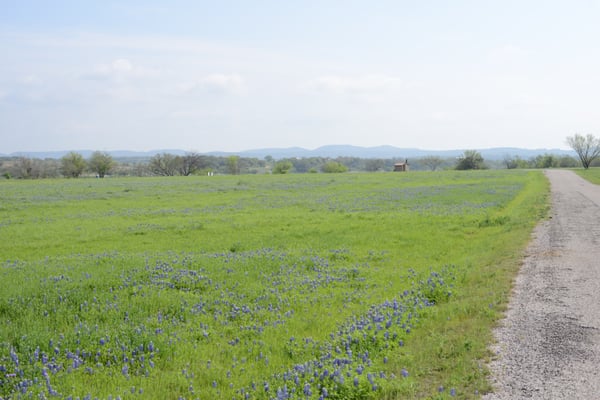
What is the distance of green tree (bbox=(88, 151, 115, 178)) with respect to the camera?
119875 millimetres

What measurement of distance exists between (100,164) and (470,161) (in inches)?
3978

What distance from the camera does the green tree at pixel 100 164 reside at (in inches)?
4719

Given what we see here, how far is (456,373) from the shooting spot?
20.1 ft

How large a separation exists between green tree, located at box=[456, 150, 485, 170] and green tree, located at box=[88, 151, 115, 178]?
9726 cm

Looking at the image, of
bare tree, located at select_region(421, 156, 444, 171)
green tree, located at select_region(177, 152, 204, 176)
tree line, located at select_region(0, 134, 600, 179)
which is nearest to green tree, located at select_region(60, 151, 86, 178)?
tree line, located at select_region(0, 134, 600, 179)

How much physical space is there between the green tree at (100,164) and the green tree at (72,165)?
2.06 m

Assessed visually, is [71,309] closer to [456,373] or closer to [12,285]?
[12,285]

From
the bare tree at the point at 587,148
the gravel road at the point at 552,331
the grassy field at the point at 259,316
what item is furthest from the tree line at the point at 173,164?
the gravel road at the point at 552,331

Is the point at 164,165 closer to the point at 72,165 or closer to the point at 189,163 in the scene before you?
the point at 189,163

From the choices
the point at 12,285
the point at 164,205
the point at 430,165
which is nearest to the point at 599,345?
the point at 12,285

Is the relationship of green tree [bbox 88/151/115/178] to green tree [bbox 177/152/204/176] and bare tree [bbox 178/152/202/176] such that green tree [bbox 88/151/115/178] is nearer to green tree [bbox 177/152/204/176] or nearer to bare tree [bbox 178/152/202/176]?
green tree [bbox 177/152/204/176]

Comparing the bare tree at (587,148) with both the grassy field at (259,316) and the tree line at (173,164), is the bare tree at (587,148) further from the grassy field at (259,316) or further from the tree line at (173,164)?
the grassy field at (259,316)

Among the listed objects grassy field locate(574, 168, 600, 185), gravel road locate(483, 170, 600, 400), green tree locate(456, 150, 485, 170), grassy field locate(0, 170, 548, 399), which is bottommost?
grassy field locate(0, 170, 548, 399)

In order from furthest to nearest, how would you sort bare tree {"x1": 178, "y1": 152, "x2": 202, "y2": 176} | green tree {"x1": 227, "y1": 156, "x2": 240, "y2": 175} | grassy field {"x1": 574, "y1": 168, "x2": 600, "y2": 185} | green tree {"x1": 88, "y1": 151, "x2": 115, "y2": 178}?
1. green tree {"x1": 227, "y1": 156, "x2": 240, "y2": 175}
2. bare tree {"x1": 178, "y1": 152, "x2": 202, "y2": 176}
3. green tree {"x1": 88, "y1": 151, "x2": 115, "y2": 178}
4. grassy field {"x1": 574, "y1": 168, "x2": 600, "y2": 185}
